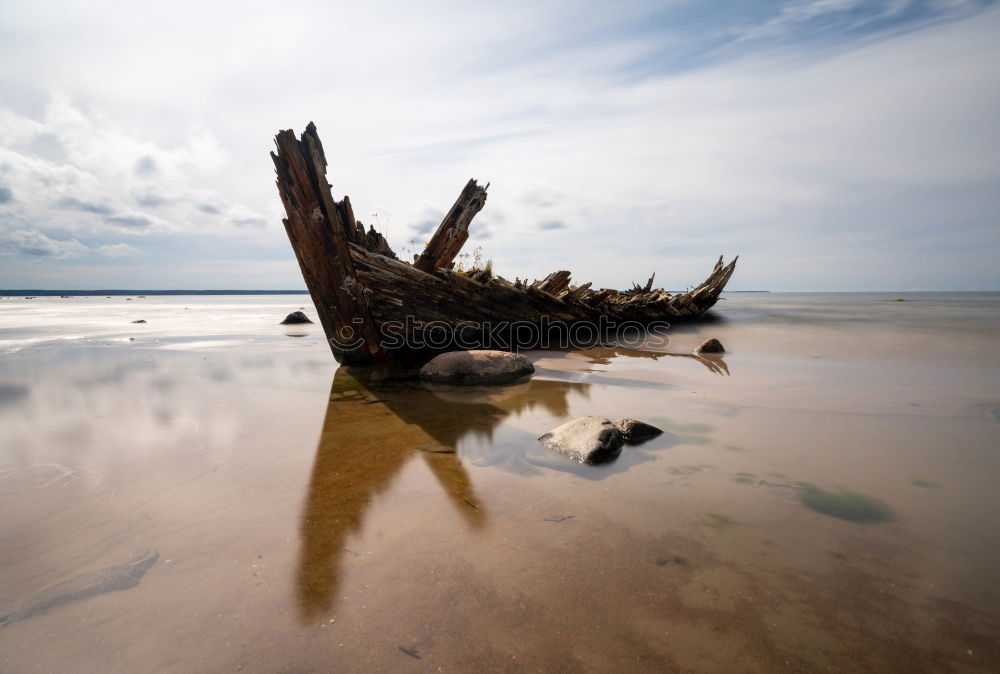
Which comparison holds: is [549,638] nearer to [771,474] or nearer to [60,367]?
[771,474]

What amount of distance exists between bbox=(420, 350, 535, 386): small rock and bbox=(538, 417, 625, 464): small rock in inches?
97.4

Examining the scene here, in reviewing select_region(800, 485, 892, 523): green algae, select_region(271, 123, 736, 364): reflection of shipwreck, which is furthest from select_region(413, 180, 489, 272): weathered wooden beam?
select_region(800, 485, 892, 523): green algae

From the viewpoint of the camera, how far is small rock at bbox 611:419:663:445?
133 inches

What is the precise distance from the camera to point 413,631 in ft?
4.99

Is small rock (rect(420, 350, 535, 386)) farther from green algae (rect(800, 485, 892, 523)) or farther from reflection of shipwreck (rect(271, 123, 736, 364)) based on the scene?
green algae (rect(800, 485, 892, 523))

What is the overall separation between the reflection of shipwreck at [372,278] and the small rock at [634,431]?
14.2 ft

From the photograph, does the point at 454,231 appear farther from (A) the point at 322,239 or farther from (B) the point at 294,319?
(B) the point at 294,319

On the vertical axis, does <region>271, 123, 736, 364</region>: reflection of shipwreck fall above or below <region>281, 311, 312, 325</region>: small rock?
above

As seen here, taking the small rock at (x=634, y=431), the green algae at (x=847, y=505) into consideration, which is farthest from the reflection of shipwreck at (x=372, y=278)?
the green algae at (x=847, y=505)

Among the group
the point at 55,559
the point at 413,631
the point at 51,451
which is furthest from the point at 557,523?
the point at 51,451

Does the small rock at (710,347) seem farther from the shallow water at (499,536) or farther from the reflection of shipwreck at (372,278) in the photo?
the shallow water at (499,536)

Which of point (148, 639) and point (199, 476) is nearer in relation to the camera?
point (148, 639)

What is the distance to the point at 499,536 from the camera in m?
2.12

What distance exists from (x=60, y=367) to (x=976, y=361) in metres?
14.1
